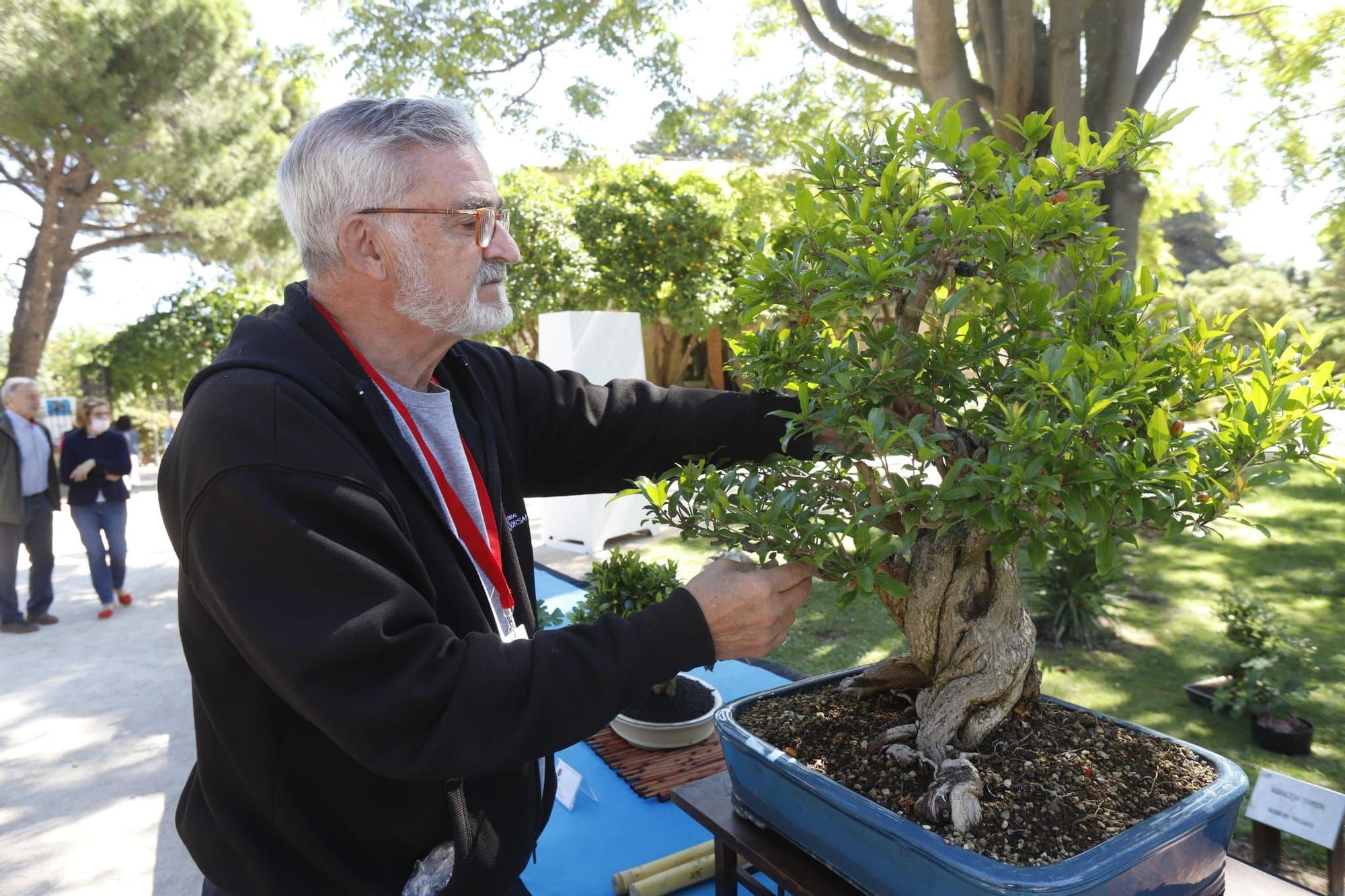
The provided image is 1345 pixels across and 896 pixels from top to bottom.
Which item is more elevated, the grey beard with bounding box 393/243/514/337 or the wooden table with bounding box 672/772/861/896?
the grey beard with bounding box 393/243/514/337

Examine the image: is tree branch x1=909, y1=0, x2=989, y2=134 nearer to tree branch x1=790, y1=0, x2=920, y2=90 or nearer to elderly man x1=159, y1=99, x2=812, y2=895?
tree branch x1=790, y1=0, x2=920, y2=90

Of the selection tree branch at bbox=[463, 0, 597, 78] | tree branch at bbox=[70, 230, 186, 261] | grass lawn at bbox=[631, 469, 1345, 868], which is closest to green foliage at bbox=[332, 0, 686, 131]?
tree branch at bbox=[463, 0, 597, 78]

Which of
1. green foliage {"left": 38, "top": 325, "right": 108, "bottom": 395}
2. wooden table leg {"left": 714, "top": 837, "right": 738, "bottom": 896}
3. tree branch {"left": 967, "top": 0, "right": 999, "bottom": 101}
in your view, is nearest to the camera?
wooden table leg {"left": 714, "top": 837, "right": 738, "bottom": 896}

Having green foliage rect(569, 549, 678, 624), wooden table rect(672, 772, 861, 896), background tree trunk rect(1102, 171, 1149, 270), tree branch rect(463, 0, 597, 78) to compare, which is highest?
tree branch rect(463, 0, 597, 78)

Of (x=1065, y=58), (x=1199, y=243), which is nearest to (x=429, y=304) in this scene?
(x=1065, y=58)

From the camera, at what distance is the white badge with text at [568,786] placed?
2381 mm

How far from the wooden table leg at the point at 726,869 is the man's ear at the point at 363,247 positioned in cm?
124

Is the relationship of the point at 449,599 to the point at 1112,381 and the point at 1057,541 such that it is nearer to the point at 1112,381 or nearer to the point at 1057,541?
the point at 1057,541

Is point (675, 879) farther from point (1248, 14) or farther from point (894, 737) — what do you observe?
point (1248, 14)

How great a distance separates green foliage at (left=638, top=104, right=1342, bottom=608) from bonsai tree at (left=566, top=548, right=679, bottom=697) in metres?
1.14

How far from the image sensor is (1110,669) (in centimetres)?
449

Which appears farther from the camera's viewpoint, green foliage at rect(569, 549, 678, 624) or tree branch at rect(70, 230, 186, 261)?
tree branch at rect(70, 230, 186, 261)

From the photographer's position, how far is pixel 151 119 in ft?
41.0

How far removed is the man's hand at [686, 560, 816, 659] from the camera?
1305 mm
